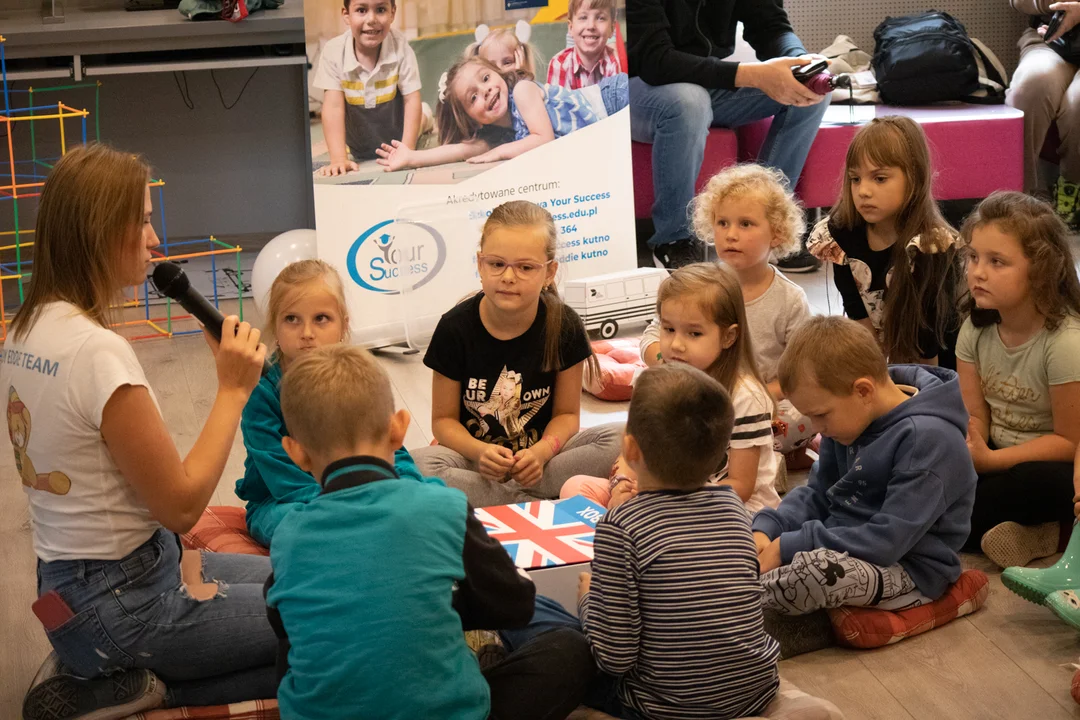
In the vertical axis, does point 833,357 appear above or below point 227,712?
above

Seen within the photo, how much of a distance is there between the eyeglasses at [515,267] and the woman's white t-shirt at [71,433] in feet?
2.57

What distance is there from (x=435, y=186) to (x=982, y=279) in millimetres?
1834

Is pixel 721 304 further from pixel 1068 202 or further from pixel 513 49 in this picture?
pixel 1068 202

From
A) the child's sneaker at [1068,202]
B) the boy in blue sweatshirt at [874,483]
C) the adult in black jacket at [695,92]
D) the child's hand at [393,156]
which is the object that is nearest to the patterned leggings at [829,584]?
the boy in blue sweatshirt at [874,483]

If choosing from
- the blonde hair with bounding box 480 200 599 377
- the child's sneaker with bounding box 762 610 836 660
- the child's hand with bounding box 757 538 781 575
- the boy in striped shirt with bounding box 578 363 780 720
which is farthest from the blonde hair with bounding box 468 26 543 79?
the boy in striped shirt with bounding box 578 363 780 720

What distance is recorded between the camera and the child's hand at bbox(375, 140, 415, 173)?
360 centimetres

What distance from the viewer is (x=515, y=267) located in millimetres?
2238

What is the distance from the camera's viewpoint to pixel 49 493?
1.65 meters

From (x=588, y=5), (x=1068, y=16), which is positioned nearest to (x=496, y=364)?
(x=588, y=5)

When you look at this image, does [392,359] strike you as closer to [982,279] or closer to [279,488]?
[279,488]

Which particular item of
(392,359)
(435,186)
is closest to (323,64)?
(435,186)

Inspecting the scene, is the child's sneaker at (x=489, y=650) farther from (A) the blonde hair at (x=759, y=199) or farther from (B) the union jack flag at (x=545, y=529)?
(A) the blonde hair at (x=759, y=199)

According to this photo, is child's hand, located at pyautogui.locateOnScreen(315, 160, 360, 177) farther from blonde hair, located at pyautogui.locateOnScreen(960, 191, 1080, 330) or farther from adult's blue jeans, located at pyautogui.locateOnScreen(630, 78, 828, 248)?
blonde hair, located at pyautogui.locateOnScreen(960, 191, 1080, 330)

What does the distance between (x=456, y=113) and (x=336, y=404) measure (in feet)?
7.82
